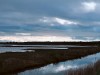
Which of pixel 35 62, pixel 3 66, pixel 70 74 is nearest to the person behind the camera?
pixel 70 74

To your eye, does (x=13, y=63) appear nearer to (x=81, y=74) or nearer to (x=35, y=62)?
(x=35, y=62)

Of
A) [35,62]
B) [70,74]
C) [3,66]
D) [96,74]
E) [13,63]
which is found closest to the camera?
[96,74]

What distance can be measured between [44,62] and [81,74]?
1632 cm

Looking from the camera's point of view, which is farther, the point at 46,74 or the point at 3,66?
the point at 3,66

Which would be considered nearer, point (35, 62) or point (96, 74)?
point (96, 74)

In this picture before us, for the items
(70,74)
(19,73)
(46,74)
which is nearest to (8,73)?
(19,73)

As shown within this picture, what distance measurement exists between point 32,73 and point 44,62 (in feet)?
39.4

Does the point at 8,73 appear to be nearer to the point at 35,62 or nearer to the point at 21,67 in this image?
the point at 21,67

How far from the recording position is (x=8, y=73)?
2936cm

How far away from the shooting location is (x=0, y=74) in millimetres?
28297

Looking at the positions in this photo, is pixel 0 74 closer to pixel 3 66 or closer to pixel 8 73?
pixel 8 73

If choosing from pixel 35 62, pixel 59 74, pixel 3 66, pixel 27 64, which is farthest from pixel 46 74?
pixel 35 62

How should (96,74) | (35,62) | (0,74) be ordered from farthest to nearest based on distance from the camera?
(35,62) → (0,74) → (96,74)

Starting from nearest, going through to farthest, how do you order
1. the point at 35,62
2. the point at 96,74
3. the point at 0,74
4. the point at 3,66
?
the point at 96,74 → the point at 0,74 → the point at 3,66 → the point at 35,62
